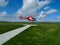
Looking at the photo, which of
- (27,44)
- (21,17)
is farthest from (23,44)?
(21,17)

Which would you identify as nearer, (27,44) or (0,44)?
(0,44)

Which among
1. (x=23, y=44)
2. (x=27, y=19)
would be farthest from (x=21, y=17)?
(x=23, y=44)

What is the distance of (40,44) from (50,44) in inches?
30.4

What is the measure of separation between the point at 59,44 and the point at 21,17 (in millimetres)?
92595

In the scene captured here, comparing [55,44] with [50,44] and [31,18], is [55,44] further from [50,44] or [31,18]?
[31,18]

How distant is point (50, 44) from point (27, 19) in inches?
3222

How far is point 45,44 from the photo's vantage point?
13242mm

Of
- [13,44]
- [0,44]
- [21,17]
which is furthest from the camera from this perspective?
[21,17]

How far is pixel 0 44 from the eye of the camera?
12102 millimetres

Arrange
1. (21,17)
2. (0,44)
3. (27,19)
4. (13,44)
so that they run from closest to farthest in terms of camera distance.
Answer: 1. (0,44)
2. (13,44)
3. (27,19)
4. (21,17)

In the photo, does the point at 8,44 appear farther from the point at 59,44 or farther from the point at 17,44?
the point at 59,44

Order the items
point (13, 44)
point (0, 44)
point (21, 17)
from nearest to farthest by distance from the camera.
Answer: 1. point (0, 44)
2. point (13, 44)
3. point (21, 17)

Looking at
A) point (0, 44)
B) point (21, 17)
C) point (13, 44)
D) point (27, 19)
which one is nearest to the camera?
point (0, 44)

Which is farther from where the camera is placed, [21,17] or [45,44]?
[21,17]
